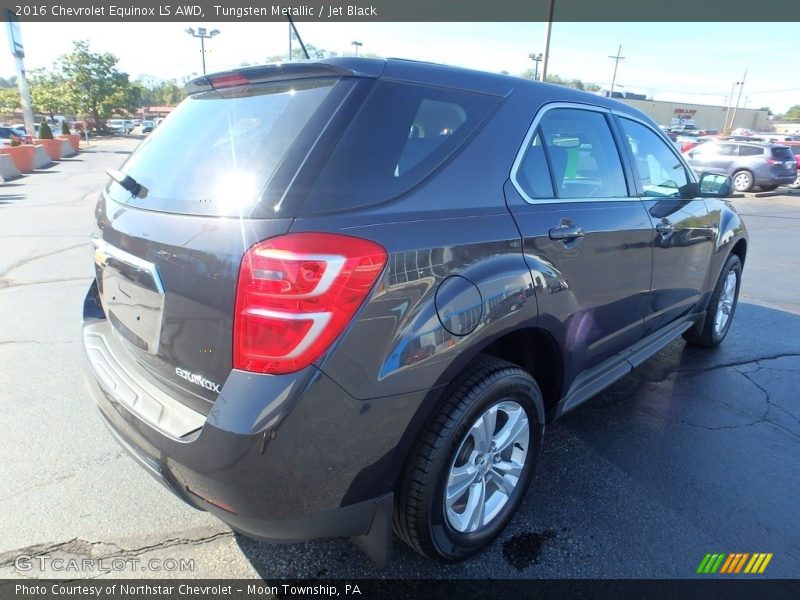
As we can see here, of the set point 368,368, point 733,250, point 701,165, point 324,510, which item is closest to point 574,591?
point 324,510

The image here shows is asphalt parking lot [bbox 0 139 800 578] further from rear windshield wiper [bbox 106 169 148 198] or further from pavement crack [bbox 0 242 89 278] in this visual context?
pavement crack [bbox 0 242 89 278]

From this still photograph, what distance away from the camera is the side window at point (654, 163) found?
3.18 metres

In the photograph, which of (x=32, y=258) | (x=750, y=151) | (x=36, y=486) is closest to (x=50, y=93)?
(x=32, y=258)

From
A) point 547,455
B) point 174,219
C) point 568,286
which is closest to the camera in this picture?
point 174,219

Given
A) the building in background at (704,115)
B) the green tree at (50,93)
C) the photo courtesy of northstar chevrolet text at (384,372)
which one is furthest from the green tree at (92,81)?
the building in background at (704,115)

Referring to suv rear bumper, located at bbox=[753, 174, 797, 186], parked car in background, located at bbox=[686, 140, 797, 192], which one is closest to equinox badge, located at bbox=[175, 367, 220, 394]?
parked car in background, located at bbox=[686, 140, 797, 192]

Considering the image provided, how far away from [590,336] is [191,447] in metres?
1.92

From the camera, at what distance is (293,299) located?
61.3 inches

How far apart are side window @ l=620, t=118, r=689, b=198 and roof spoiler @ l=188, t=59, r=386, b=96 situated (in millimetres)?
1877

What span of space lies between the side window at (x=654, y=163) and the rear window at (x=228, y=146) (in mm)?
2096

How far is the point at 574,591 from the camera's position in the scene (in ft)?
6.86

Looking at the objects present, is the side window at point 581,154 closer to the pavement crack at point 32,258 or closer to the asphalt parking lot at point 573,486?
the asphalt parking lot at point 573,486

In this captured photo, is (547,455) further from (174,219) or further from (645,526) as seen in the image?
(174,219)

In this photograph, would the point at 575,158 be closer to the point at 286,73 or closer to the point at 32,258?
the point at 286,73
